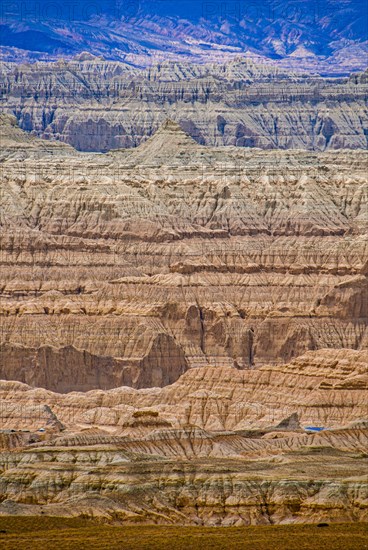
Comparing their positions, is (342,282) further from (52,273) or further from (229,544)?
(229,544)

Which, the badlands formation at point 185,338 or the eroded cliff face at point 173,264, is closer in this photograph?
the badlands formation at point 185,338

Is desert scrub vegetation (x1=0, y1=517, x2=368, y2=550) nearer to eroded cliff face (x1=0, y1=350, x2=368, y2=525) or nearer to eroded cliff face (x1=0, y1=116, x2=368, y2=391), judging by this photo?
eroded cliff face (x1=0, y1=350, x2=368, y2=525)

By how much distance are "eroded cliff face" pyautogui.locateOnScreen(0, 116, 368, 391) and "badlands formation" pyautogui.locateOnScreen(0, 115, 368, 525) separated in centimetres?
15

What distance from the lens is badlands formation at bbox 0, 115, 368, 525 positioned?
96750mm

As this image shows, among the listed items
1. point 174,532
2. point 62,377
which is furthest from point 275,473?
point 62,377

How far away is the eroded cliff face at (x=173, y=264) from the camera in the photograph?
482 feet

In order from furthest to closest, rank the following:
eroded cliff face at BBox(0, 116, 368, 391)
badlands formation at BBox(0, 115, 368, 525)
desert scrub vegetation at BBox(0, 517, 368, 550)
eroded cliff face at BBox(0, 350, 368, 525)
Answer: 1. eroded cliff face at BBox(0, 116, 368, 391)
2. badlands formation at BBox(0, 115, 368, 525)
3. eroded cliff face at BBox(0, 350, 368, 525)
4. desert scrub vegetation at BBox(0, 517, 368, 550)

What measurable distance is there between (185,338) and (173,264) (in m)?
12.2

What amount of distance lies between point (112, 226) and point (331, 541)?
91.3 meters

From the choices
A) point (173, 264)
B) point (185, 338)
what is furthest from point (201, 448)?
point (173, 264)

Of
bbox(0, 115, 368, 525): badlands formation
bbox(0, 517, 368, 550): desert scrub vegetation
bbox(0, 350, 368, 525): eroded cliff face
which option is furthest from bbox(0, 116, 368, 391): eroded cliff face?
bbox(0, 517, 368, 550): desert scrub vegetation

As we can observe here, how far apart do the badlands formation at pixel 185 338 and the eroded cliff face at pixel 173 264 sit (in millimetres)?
147

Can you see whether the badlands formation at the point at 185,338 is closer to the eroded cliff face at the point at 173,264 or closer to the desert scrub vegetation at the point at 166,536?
the eroded cliff face at the point at 173,264

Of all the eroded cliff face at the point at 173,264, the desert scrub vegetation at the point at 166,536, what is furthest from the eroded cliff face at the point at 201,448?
the eroded cliff face at the point at 173,264
